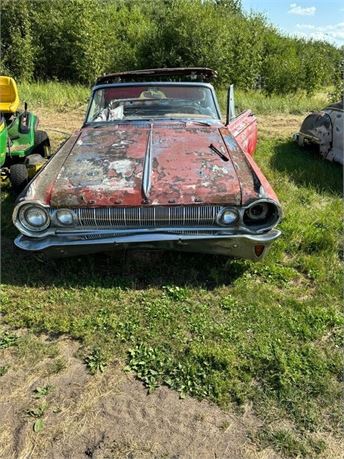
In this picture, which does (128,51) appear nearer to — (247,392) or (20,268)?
(20,268)

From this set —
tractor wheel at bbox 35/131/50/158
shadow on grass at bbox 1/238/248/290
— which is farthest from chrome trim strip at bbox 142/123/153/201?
tractor wheel at bbox 35/131/50/158

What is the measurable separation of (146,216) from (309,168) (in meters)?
3.76

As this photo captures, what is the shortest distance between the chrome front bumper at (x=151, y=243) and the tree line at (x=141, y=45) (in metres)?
17.7

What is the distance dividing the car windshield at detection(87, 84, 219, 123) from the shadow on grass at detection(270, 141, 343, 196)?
168 centimetres

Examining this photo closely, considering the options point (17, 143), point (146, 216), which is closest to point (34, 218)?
point (146, 216)

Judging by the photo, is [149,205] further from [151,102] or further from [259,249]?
[151,102]

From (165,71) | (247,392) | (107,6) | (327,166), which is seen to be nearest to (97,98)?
(165,71)

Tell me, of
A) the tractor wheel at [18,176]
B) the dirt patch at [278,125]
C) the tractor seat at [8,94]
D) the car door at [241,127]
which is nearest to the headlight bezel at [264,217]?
the car door at [241,127]

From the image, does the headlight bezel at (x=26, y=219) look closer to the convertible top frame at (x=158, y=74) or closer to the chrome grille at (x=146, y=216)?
the chrome grille at (x=146, y=216)

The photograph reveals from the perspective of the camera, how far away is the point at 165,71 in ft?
18.0

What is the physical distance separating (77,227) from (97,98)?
2315 mm

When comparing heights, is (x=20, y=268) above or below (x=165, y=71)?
below

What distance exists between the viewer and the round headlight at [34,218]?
10.8ft

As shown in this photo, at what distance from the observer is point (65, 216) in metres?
3.28
